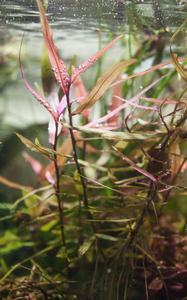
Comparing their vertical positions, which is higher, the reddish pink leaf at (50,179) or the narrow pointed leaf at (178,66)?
the narrow pointed leaf at (178,66)

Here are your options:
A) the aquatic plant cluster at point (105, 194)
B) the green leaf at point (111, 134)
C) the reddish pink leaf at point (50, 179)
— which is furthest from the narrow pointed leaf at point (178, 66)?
the reddish pink leaf at point (50, 179)

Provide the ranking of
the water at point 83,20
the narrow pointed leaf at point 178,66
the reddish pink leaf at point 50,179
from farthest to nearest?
the reddish pink leaf at point 50,179 < the water at point 83,20 < the narrow pointed leaf at point 178,66

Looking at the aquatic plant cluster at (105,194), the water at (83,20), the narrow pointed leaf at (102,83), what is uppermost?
the water at (83,20)

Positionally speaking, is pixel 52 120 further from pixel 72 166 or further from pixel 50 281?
pixel 50 281

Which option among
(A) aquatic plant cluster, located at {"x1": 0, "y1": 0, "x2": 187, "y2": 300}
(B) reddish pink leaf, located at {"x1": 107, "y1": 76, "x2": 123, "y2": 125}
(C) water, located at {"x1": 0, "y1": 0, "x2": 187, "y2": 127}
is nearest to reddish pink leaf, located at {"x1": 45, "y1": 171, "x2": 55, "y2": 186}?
(A) aquatic plant cluster, located at {"x1": 0, "y1": 0, "x2": 187, "y2": 300}

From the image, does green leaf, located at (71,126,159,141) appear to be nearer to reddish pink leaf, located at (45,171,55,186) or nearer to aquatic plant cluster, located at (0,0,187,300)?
aquatic plant cluster, located at (0,0,187,300)

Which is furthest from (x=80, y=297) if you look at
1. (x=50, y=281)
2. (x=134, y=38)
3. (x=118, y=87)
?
(x=134, y=38)

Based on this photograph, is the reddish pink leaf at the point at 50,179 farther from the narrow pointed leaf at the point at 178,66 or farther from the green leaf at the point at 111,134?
the narrow pointed leaf at the point at 178,66

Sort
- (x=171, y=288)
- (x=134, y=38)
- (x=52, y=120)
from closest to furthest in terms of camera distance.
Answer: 1. (x=52, y=120)
2. (x=171, y=288)
3. (x=134, y=38)
